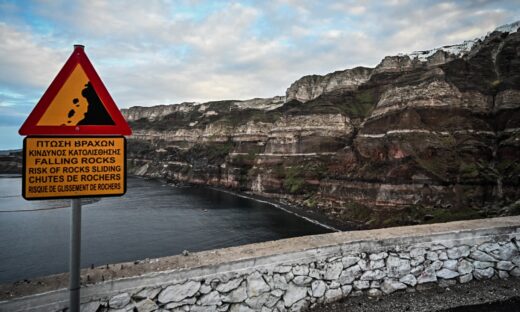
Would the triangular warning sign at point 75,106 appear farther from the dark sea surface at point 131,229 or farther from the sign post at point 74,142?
the dark sea surface at point 131,229

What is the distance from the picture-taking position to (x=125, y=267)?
429 cm

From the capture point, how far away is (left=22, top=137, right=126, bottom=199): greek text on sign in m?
2.78

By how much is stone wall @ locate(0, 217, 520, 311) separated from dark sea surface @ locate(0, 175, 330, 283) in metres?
29.4

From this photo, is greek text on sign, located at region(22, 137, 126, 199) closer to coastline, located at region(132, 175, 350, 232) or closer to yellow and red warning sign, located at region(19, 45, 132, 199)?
yellow and red warning sign, located at region(19, 45, 132, 199)

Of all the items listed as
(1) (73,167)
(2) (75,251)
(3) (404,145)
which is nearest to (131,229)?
(3) (404,145)

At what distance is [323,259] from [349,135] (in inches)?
2584

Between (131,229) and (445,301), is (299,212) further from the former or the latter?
(445,301)

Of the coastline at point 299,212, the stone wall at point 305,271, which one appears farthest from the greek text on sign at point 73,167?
the coastline at point 299,212

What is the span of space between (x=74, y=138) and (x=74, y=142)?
4 cm

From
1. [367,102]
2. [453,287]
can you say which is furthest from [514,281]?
[367,102]

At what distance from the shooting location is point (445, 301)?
510cm

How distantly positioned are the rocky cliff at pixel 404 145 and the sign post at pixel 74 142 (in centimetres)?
3620

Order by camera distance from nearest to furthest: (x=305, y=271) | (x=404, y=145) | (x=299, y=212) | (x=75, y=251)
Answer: (x=75, y=251) < (x=305, y=271) < (x=404, y=145) < (x=299, y=212)

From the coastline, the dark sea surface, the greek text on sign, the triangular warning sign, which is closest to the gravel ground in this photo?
the greek text on sign
